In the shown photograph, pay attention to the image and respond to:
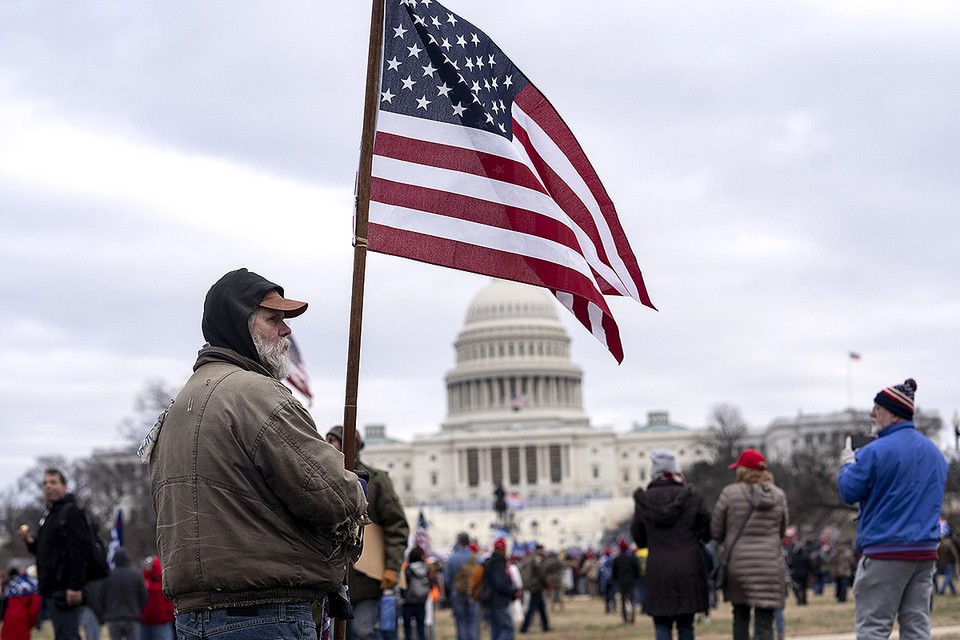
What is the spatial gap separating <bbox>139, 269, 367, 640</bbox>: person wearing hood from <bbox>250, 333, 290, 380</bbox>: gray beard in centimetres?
24

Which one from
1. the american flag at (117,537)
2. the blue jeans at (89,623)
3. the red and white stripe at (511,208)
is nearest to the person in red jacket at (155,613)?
the american flag at (117,537)

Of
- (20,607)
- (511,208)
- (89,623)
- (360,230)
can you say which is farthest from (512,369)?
(360,230)

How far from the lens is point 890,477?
29.3 feet

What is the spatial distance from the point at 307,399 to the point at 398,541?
47.1 feet

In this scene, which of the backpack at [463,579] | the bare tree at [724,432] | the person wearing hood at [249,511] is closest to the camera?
the person wearing hood at [249,511]

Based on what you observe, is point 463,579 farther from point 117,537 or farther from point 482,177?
point 482,177

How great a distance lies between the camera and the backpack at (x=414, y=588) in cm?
1867

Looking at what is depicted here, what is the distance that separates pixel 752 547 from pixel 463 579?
8410mm

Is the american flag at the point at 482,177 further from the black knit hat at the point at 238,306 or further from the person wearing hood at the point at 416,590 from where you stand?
the person wearing hood at the point at 416,590

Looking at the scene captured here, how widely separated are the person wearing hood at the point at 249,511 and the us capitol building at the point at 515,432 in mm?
131971

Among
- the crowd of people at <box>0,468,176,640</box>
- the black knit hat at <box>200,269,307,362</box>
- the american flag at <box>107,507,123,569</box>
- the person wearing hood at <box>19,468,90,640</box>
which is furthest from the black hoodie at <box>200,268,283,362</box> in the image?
the american flag at <box>107,507,123,569</box>

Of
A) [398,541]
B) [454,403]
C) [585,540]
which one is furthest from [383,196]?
[454,403]

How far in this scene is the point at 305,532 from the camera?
539cm

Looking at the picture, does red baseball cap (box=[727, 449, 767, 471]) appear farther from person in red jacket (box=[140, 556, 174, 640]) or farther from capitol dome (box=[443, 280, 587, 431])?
capitol dome (box=[443, 280, 587, 431])
